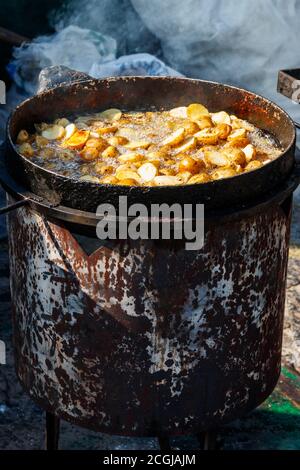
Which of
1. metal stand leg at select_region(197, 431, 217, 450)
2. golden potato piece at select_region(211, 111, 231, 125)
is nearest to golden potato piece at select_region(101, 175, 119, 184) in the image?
golden potato piece at select_region(211, 111, 231, 125)

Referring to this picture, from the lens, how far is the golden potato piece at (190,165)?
2.88 meters

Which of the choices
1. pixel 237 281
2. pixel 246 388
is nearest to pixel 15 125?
pixel 237 281

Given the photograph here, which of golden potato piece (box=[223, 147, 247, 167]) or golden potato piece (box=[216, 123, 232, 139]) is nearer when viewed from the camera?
golden potato piece (box=[223, 147, 247, 167])

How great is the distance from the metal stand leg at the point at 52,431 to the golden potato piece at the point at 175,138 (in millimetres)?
1194

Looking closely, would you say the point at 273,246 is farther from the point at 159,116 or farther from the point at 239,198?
the point at 159,116

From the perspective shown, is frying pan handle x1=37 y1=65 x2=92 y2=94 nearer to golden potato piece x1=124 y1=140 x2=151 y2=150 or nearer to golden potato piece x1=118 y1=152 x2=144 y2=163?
golden potato piece x1=124 y1=140 x2=151 y2=150

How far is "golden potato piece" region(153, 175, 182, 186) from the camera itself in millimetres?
2761

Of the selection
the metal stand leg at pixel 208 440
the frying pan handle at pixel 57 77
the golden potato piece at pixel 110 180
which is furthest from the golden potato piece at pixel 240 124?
the metal stand leg at pixel 208 440

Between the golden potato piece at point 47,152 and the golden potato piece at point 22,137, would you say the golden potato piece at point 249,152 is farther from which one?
the golden potato piece at point 22,137

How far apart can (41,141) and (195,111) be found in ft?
2.18

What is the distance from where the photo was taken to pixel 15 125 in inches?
123

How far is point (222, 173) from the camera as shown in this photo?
2830 millimetres

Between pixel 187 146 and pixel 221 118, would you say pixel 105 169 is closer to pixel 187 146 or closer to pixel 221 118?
pixel 187 146

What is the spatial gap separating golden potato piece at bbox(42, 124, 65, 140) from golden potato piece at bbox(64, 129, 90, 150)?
0.06 m
